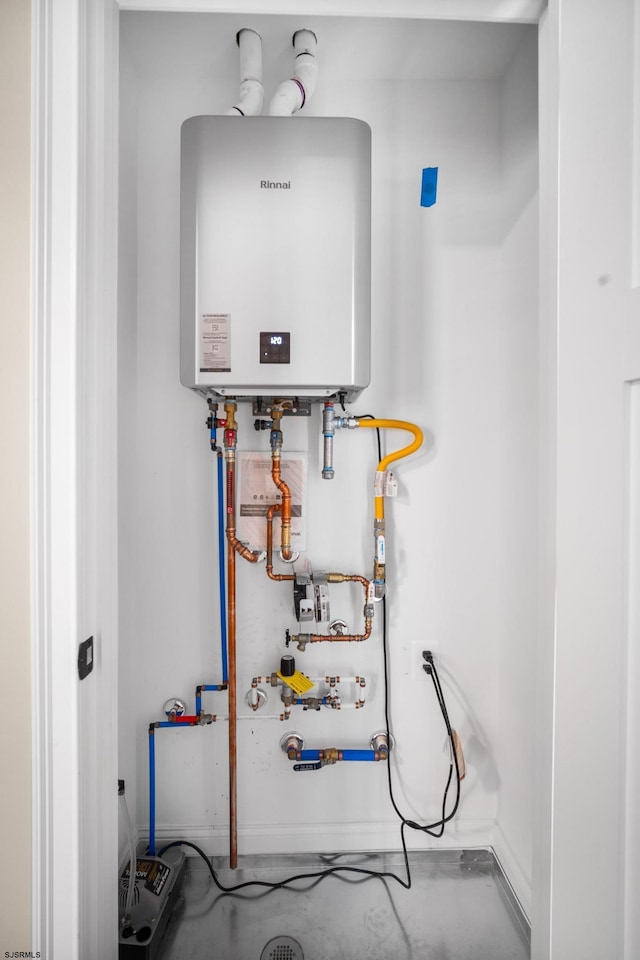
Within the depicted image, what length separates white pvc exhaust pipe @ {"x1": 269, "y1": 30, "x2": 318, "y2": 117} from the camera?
3.69 feet

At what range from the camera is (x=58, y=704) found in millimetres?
720

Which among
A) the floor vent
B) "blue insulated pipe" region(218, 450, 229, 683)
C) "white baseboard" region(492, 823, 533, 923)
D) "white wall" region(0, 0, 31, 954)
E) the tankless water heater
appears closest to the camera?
"white wall" region(0, 0, 31, 954)

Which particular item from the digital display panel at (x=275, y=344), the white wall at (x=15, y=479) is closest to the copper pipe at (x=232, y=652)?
the digital display panel at (x=275, y=344)

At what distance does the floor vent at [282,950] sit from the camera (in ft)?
3.60

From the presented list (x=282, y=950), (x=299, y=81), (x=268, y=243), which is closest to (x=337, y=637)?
(x=282, y=950)

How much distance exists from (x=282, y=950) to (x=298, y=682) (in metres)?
0.60

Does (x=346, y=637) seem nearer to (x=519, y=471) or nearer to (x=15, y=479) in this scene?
(x=519, y=471)

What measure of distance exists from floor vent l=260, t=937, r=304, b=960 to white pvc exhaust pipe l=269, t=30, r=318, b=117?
2039 mm

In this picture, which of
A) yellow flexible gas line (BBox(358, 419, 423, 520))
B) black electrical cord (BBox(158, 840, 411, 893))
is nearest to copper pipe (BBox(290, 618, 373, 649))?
yellow flexible gas line (BBox(358, 419, 423, 520))

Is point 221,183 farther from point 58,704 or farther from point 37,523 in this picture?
point 58,704

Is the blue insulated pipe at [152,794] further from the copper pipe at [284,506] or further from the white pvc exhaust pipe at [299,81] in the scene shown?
the white pvc exhaust pipe at [299,81]

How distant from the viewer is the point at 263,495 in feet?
4.41

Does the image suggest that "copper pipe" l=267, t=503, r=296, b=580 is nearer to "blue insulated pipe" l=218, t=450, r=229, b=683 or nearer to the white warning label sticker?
"blue insulated pipe" l=218, t=450, r=229, b=683

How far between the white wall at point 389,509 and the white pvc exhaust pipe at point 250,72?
0.17 meters
